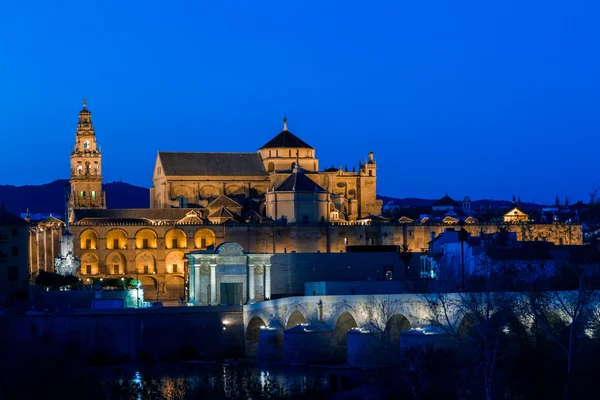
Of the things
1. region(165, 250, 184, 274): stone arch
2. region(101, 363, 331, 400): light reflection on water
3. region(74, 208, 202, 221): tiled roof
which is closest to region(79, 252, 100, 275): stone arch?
region(74, 208, 202, 221): tiled roof

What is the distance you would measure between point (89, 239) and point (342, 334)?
36358 mm

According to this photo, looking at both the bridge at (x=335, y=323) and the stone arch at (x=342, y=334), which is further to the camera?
the stone arch at (x=342, y=334)

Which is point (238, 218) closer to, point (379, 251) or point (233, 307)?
point (379, 251)

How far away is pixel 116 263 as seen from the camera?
310 feet

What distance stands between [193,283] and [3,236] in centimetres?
998

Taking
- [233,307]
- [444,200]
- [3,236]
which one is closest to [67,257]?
[3,236]

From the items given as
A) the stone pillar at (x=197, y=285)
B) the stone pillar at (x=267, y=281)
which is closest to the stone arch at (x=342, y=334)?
the stone pillar at (x=267, y=281)

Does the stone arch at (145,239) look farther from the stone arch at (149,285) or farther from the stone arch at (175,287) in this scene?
the stone arch at (175,287)

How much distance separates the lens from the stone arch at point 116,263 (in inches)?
3711

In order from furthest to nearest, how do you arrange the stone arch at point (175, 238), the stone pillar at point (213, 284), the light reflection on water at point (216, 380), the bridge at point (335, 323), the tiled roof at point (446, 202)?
the tiled roof at point (446, 202) → the stone arch at point (175, 238) → the stone pillar at point (213, 284) → the bridge at point (335, 323) → the light reflection on water at point (216, 380)

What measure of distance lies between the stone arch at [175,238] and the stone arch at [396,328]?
1541 inches

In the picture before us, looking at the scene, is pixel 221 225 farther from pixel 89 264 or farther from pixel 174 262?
pixel 89 264

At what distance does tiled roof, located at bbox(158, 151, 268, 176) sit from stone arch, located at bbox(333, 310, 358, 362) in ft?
135

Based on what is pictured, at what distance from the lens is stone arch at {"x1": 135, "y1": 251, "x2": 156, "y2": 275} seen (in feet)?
311
